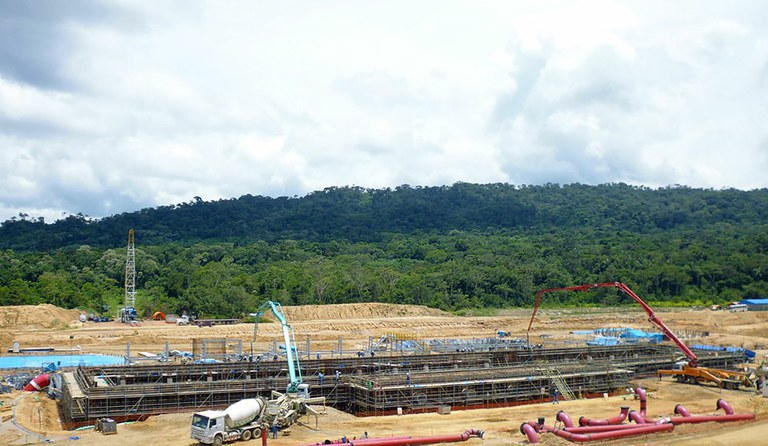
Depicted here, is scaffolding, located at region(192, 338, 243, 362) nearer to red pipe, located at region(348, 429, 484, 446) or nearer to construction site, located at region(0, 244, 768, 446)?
construction site, located at region(0, 244, 768, 446)

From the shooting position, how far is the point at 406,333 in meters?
89.4

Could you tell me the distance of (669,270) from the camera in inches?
4828

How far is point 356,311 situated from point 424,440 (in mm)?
69079

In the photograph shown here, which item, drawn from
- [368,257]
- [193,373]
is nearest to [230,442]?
[193,373]

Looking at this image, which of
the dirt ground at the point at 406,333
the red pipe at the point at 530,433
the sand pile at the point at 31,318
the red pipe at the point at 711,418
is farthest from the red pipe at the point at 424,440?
the sand pile at the point at 31,318

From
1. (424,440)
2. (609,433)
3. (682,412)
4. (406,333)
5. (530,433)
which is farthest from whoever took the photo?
(406,333)

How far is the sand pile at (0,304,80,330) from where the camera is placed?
81188mm

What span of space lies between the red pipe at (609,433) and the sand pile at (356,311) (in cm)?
6500

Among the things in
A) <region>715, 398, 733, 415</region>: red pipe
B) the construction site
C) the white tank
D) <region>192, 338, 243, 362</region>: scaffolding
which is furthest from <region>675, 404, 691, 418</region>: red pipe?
<region>192, 338, 243, 362</region>: scaffolding

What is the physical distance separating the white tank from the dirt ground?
208cm

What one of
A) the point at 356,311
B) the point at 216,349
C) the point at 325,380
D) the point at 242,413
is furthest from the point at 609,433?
the point at 356,311

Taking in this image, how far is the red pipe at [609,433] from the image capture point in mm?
34438

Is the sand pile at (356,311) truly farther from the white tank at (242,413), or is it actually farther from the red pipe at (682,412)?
the red pipe at (682,412)

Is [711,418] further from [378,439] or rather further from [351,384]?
[351,384]
